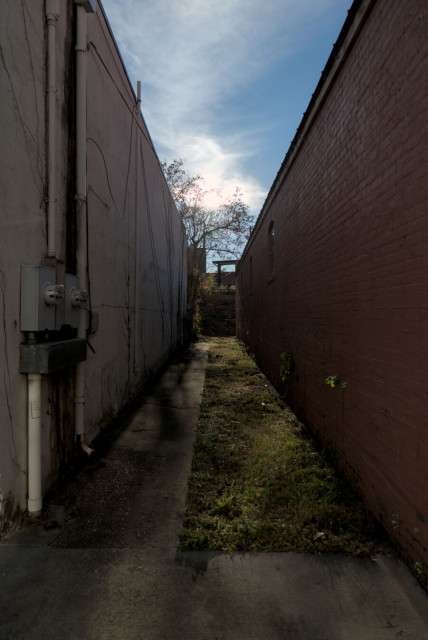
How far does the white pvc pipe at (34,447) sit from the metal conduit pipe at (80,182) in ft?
3.03

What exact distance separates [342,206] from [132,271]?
366 centimetres

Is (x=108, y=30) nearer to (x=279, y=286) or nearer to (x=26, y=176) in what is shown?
(x=26, y=176)

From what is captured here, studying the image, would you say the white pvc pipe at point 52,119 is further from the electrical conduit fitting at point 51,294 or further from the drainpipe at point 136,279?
the drainpipe at point 136,279

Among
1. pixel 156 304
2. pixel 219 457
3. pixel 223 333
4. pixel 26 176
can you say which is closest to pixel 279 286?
pixel 156 304

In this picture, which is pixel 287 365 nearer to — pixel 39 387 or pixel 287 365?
pixel 287 365

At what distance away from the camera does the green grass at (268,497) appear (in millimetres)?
2371

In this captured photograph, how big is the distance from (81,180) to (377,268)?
2.80 m

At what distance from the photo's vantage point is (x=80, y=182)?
344 cm

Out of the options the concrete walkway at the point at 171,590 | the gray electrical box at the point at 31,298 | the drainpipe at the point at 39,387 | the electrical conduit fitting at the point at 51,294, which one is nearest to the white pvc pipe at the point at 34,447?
the drainpipe at the point at 39,387

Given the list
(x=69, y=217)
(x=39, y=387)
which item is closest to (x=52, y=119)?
(x=69, y=217)

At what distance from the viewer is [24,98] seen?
8.28 ft

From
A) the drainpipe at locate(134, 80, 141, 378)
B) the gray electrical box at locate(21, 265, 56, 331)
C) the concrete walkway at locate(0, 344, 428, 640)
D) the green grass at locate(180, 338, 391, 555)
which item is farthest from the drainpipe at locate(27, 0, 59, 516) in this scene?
the drainpipe at locate(134, 80, 141, 378)

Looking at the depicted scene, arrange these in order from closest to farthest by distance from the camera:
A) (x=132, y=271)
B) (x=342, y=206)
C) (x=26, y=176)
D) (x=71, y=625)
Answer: (x=71, y=625), (x=26, y=176), (x=342, y=206), (x=132, y=271)

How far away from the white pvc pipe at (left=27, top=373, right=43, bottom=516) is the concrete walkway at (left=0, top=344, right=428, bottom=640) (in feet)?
0.68
